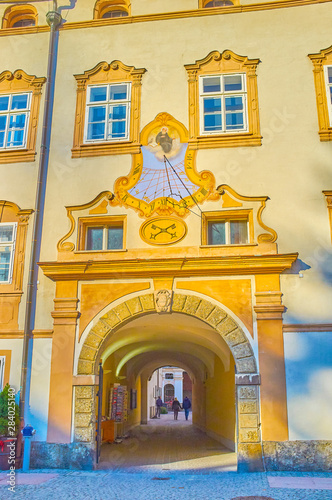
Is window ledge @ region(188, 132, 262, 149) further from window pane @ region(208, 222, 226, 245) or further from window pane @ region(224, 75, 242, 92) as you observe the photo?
window pane @ region(208, 222, 226, 245)

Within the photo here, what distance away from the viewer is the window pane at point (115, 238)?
10.7 m

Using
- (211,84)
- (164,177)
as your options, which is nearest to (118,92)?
(211,84)

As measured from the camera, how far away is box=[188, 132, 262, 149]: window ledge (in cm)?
1084

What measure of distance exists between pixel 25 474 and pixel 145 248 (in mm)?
4660

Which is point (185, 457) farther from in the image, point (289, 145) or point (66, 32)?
point (66, 32)

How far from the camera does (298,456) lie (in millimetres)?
8898

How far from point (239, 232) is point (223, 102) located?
3.06m

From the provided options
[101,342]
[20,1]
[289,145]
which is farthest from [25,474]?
[20,1]

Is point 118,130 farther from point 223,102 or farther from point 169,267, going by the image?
point 169,267

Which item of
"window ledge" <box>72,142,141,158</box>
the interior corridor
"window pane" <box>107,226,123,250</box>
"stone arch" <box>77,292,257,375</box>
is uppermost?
"window ledge" <box>72,142,141,158</box>

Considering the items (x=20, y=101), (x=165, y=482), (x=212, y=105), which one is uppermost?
(x=20, y=101)

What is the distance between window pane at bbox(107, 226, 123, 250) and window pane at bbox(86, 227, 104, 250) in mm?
175

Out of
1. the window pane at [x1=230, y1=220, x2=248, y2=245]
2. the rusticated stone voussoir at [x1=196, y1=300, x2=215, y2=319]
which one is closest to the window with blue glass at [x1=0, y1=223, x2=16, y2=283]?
the rusticated stone voussoir at [x1=196, y1=300, x2=215, y2=319]

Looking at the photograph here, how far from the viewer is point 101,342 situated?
32.8 ft
